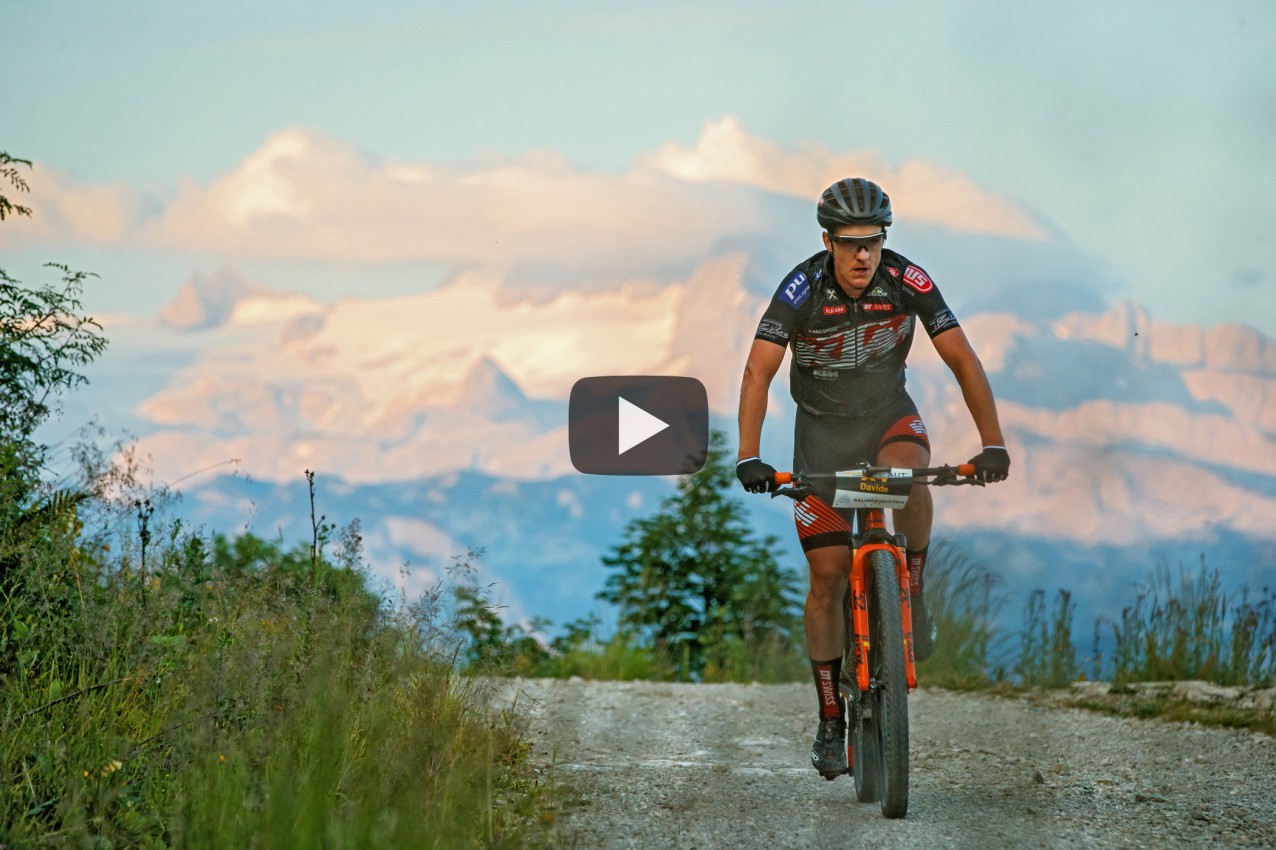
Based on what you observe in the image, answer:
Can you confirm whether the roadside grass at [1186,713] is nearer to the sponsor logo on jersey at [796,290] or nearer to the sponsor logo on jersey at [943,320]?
the sponsor logo on jersey at [943,320]

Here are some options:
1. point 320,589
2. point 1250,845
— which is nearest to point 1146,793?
point 1250,845

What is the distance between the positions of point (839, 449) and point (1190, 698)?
462 centimetres

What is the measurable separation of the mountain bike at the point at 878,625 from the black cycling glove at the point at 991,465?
0.04m

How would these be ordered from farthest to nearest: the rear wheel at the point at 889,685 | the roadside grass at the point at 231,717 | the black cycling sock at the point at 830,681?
1. the black cycling sock at the point at 830,681
2. the rear wheel at the point at 889,685
3. the roadside grass at the point at 231,717

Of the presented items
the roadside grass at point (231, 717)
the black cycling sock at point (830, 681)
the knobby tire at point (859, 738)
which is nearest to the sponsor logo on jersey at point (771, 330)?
the knobby tire at point (859, 738)

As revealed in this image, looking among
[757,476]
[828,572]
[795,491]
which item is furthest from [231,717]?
[828,572]

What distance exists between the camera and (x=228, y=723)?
4.89 metres

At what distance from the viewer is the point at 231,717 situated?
4.93m

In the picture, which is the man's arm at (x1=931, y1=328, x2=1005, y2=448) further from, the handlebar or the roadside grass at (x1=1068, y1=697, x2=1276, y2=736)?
the roadside grass at (x1=1068, y1=697, x2=1276, y2=736)

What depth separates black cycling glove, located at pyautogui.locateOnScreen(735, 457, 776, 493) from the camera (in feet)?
17.2

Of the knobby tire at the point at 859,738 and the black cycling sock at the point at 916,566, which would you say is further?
the black cycling sock at the point at 916,566

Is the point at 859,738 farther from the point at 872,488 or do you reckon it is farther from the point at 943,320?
the point at 943,320

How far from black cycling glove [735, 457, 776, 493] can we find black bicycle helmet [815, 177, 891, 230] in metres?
1.02

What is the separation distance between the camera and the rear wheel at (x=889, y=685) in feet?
16.9
